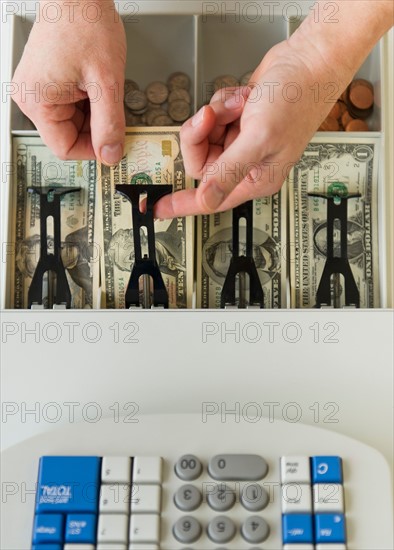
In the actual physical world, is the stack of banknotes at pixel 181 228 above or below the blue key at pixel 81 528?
above

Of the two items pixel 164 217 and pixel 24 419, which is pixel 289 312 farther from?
pixel 24 419

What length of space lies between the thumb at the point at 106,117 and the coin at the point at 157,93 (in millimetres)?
80

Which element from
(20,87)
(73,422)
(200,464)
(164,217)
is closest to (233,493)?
(200,464)

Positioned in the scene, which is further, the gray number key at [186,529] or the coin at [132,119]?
the coin at [132,119]

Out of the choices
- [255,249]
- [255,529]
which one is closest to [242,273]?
[255,249]

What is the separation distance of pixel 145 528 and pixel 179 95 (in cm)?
44

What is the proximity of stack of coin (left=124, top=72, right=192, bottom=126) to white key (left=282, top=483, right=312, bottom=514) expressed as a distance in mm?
389

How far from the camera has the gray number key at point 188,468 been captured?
0.50 meters

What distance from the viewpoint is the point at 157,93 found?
0.71 meters

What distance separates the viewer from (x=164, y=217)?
640mm

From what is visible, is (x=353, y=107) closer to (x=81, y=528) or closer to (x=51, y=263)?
(x=51, y=263)

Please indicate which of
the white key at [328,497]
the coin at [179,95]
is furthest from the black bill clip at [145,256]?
the white key at [328,497]

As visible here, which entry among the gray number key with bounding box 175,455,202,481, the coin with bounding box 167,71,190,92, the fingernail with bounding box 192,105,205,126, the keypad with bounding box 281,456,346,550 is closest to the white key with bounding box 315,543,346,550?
the keypad with bounding box 281,456,346,550

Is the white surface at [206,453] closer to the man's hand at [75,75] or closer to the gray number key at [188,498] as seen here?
the gray number key at [188,498]
